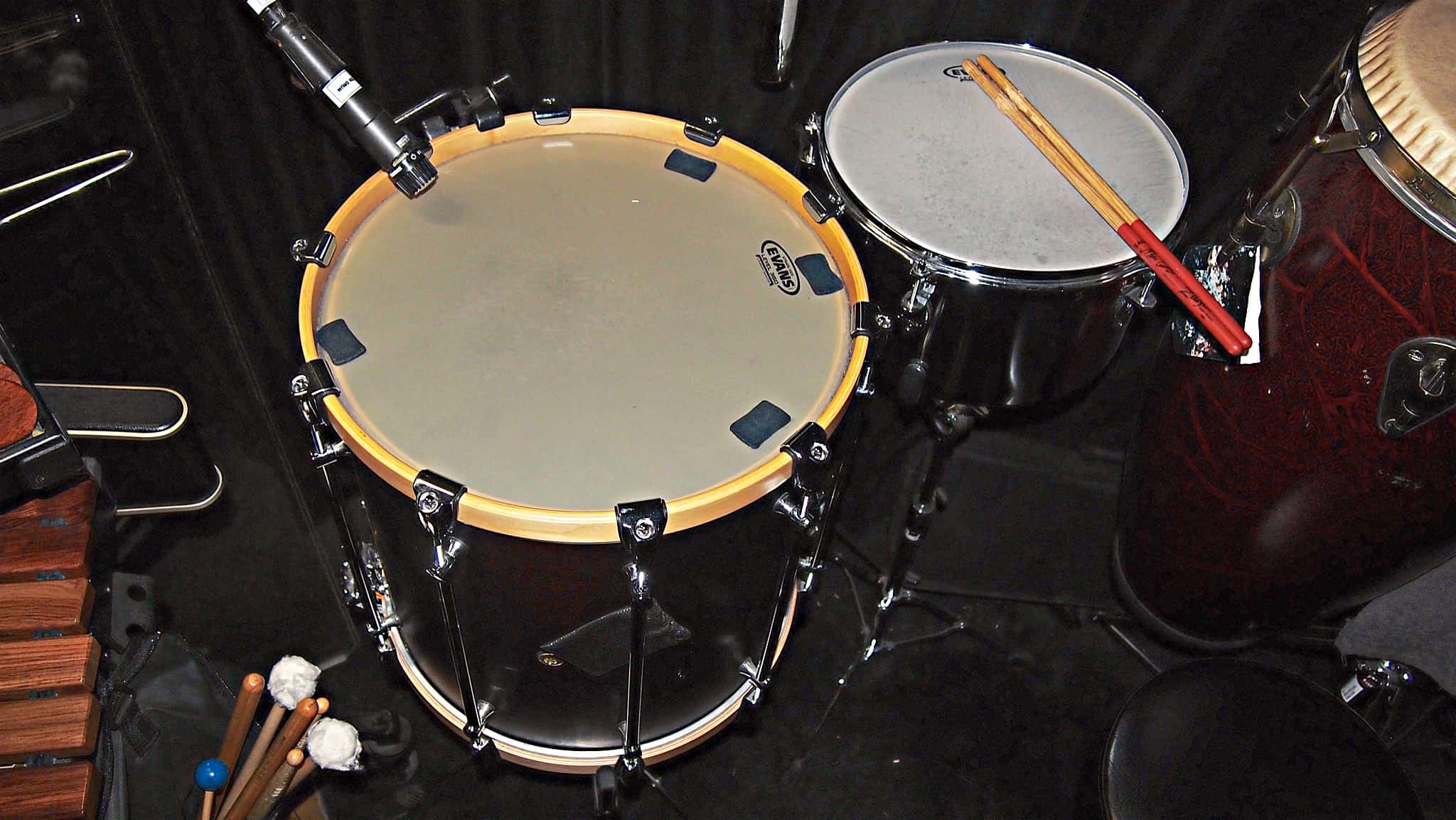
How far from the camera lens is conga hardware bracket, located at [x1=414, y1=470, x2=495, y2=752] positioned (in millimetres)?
1096

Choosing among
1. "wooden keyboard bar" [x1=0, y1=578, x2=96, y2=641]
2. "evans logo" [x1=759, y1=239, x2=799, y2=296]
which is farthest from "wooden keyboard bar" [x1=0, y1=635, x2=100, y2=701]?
"evans logo" [x1=759, y1=239, x2=799, y2=296]

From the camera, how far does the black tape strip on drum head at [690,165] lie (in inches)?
58.5

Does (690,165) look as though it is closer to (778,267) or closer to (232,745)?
(778,267)

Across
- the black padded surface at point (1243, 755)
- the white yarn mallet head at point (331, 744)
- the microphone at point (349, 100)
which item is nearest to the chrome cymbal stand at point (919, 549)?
the black padded surface at point (1243, 755)

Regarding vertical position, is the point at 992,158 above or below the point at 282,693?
above

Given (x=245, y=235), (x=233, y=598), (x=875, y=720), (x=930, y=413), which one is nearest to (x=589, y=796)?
→ (x=875, y=720)

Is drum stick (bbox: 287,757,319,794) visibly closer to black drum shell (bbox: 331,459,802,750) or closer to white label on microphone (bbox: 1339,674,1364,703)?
black drum shell (bbox: 331,459,802,750)

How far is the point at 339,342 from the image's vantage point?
1245mm

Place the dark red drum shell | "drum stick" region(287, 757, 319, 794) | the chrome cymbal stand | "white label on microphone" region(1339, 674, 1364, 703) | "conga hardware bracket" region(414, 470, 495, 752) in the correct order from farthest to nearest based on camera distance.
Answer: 1. "white label on microphone" region(1339, 674, 1364, 703)
2. the chrome cymbal stand
3. "drum stick" region(287, 757, 319, 794)
4. the dark red drum shell
5. "conga hardware bracket" region(414, 470, 495, 752)

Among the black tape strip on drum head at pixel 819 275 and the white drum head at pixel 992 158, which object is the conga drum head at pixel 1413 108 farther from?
the black tape strip on drum head at pixel 819 275

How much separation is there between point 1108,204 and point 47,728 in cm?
147

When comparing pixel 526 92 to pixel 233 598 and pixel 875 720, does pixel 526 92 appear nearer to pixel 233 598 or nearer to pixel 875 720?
pixel 233 598

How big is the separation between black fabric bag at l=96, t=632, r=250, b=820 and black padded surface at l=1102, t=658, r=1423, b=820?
134 centimetres

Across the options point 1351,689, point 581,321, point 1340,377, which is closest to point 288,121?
point 581,321
